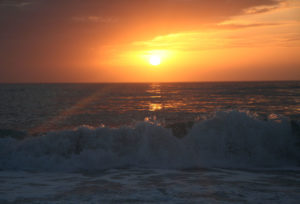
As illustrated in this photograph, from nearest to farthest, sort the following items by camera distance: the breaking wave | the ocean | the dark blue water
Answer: the ocean → the breaking wave → the dark blue water

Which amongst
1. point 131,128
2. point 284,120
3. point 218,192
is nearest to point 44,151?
point 131,128

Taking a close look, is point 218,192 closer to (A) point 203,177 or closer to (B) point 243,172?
(A) point 203,177

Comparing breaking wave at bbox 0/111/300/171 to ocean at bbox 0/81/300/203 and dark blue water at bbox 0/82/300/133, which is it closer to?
ocean at bbox 0/81/300/203

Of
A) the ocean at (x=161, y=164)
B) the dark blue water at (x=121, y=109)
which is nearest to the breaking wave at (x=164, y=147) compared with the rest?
the ocean at (x=161, y=164)

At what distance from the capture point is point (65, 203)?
5.01m

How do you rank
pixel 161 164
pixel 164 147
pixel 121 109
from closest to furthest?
pixel 161 164
pixel 164 147
pixel 121 109

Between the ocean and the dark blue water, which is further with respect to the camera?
the dark blue water

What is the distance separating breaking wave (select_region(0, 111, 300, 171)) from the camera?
8.57 metres

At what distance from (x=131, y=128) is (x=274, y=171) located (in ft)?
17.4

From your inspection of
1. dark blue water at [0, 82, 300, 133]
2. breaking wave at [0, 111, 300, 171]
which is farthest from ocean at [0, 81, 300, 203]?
dark blue water at [0, 82, 300, 133]

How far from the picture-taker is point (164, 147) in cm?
957

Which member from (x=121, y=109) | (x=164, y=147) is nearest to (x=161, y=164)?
(x=164, y=147)

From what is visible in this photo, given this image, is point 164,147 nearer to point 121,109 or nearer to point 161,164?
point 161,164

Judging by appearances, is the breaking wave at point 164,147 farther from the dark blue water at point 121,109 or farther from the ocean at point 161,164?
the dark blue water at point 121,109
